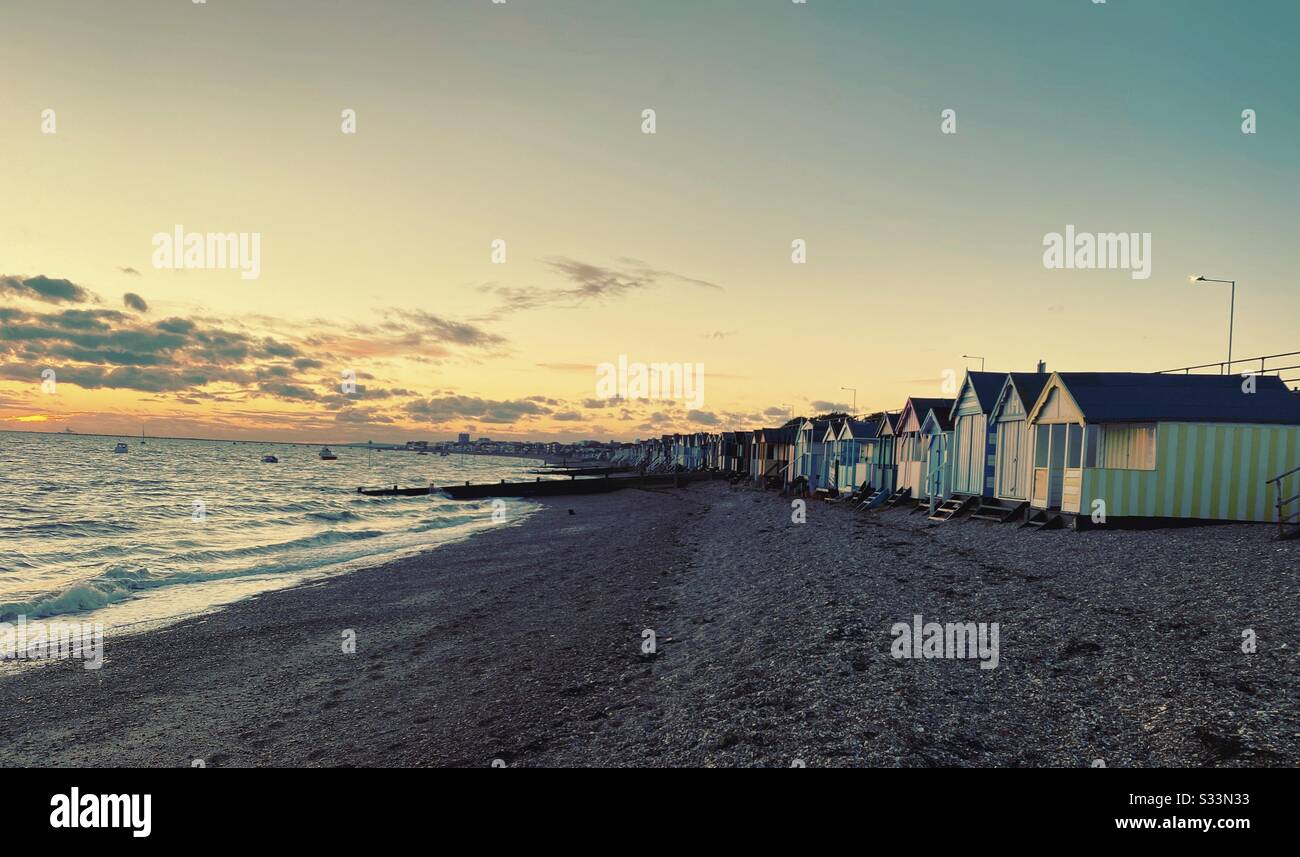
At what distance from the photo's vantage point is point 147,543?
105 ft

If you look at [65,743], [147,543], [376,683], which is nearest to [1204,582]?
[376,683]

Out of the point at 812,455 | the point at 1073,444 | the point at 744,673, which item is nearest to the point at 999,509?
the point at 1073,444

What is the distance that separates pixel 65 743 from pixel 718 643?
1016 cm

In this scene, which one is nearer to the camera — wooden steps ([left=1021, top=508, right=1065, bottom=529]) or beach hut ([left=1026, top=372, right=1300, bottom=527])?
beach hut ([left=1026, top=372, right=1300, bottom=527])

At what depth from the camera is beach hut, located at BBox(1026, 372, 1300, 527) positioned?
20125 millimetres

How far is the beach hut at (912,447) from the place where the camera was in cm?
3453

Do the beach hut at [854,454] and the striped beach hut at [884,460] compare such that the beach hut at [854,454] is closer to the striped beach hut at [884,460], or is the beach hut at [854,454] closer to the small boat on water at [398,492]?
the striped beach hut at [884,460]

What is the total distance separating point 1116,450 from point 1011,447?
4435 mm

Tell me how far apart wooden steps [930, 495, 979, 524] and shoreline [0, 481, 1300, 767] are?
21.5 feet

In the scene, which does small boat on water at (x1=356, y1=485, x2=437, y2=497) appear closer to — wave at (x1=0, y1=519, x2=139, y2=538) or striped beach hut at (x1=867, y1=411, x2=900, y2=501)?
wave at (x1=0, y1=519, x2=139, y2=538)

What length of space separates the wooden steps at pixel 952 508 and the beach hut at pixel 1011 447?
58 cm
